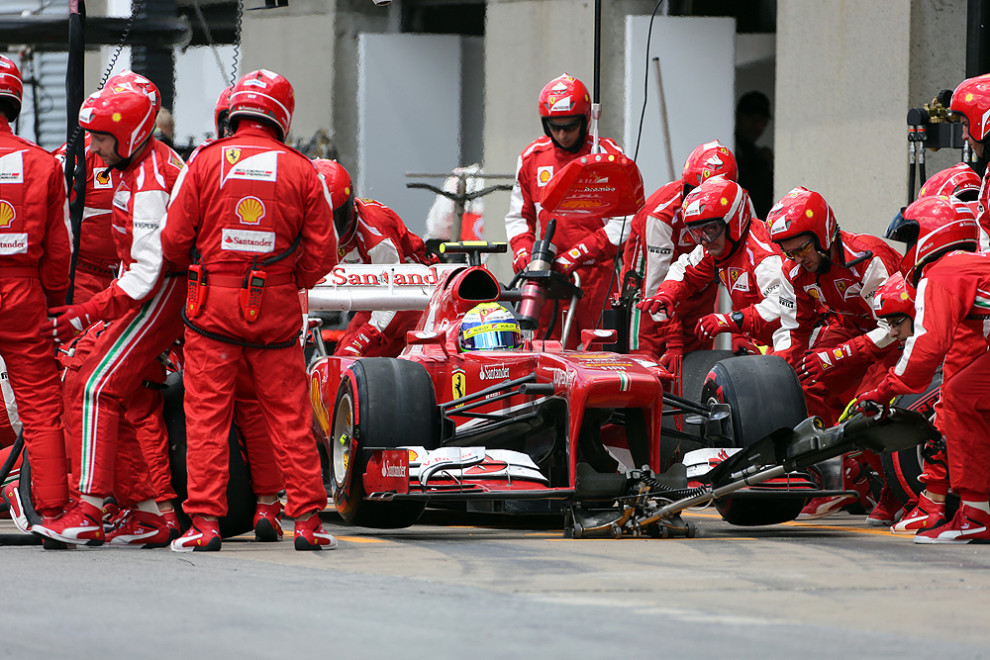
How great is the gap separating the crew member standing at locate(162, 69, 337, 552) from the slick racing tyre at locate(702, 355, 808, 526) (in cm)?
222

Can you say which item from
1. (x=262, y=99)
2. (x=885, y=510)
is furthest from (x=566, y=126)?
(x=262, y=99)

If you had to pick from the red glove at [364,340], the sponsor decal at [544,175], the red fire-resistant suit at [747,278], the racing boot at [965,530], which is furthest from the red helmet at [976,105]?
the red glove at [364,340]

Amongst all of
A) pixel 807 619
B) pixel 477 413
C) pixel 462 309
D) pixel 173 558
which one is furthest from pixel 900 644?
pixel 462 309

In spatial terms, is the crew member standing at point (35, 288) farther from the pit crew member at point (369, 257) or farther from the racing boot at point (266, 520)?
the pit crew member at point (369, 257)

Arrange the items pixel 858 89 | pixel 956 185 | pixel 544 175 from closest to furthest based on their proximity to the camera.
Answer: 1. pixel 956 185
2. pixel 544 175
3. pixel 858 89

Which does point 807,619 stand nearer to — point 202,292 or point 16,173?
point 202,292

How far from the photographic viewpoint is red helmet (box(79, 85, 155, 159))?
7.72m

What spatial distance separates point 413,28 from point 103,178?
12371 millimetres

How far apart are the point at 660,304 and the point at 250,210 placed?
394 cm

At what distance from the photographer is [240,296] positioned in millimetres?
7406

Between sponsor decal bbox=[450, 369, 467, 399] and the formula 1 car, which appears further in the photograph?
sponsor decal bbox=[450, 369, 467, 399]

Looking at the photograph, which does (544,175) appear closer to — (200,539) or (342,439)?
(342,439)

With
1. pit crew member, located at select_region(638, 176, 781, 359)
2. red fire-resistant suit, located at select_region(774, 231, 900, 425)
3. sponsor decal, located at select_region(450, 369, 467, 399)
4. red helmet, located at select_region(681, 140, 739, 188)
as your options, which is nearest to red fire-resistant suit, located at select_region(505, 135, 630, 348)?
red helmet, located at select_region(681, 140, 739, 188)

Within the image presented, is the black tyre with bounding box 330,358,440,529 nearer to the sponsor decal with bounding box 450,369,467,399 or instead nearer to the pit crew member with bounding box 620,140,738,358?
the sponsor decal with bounding box 450,369,467,399
